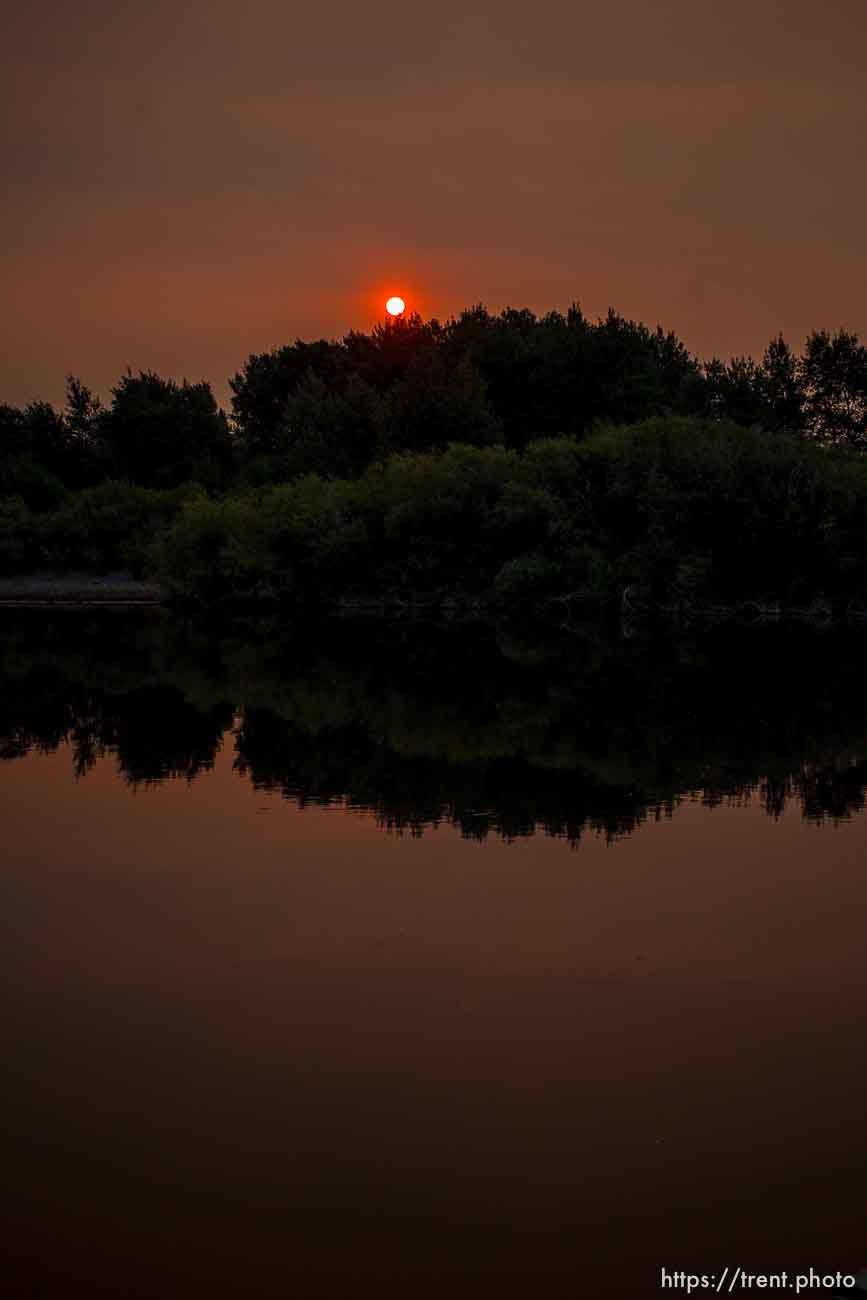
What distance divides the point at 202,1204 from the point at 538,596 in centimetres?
4857

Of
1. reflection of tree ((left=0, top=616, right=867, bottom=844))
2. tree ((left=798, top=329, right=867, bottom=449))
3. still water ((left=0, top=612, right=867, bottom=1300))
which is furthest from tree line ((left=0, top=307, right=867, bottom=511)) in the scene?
still water ((left=0, top=612, right=867, bottom=1300))

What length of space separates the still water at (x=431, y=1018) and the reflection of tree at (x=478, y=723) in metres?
0.13

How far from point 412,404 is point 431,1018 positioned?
64.0 meters

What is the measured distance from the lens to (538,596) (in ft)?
180

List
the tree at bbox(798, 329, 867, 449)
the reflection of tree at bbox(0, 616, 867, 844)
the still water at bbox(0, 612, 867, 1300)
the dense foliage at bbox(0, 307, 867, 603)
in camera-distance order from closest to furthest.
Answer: the still water at bbox(0, 612, 867, 1300) < the reflection of tree at bbox(0, 616, 867, 844) < the dense foliage at bbox(0, 307, 867, 603) < the tree at bbox(798, 329, 867, 449)

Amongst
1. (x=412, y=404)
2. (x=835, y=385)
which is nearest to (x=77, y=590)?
(x=412, y=404)

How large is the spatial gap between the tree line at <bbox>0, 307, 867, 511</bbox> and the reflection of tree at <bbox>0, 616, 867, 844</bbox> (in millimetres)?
33296

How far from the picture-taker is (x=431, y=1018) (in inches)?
358

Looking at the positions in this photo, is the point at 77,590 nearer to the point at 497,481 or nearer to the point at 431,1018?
the point at 497,481

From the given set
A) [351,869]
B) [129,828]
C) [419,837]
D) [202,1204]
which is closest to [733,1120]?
[202,1204]

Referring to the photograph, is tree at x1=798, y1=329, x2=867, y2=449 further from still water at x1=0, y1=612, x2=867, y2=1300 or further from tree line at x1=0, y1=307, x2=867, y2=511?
still water at x1=0, y1=612, x2=867, y2=1300

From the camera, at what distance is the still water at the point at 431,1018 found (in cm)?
656

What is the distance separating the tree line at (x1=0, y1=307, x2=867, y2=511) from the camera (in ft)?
243

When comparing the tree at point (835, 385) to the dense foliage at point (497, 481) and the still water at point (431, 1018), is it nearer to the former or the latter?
the dense foliage at point (497, 481)
